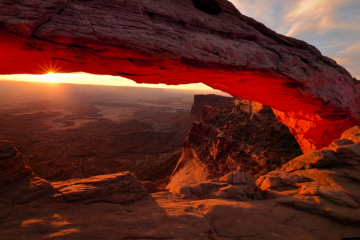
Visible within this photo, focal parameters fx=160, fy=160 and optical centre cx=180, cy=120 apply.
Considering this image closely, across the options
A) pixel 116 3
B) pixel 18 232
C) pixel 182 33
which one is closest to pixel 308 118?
pixel 182 33

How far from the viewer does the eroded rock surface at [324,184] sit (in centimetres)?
582

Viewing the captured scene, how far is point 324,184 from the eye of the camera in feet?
23.8

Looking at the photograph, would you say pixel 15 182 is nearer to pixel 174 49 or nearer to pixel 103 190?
pixel 103 190

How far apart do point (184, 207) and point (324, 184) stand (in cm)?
650

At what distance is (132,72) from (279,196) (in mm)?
9364

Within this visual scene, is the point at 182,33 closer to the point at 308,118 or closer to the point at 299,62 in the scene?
the point at 299,62

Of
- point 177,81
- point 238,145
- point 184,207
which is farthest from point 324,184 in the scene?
point 238,145

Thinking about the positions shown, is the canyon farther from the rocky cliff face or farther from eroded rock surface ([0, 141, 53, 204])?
the rocky cliff face

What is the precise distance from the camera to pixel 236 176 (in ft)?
26.7

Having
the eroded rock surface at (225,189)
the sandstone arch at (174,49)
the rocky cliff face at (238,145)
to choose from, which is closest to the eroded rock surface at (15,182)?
the sandstone arch at (174,49)

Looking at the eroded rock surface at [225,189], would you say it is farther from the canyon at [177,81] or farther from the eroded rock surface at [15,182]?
the eroded rock surface at [15,182]

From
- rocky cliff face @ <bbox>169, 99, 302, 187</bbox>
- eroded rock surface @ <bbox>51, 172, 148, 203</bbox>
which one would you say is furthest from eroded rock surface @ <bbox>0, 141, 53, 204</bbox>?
rocky cliff face @ <bbox>169, 99, 302, 187</bbox>

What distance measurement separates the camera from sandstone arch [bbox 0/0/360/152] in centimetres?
567

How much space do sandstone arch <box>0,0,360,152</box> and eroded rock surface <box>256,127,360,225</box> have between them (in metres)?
4.30
